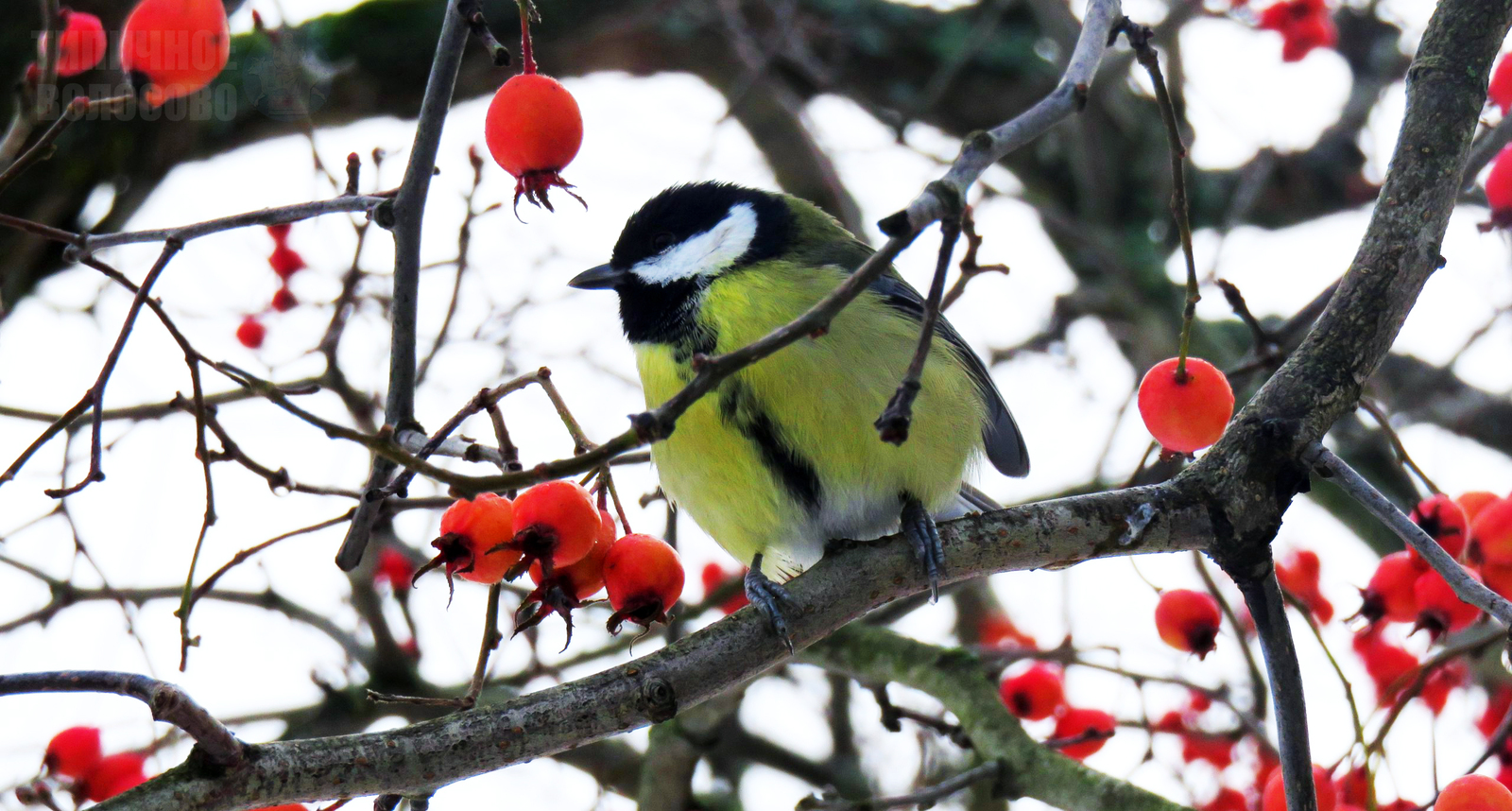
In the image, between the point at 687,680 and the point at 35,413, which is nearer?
the point at 687,680

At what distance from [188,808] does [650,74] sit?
4.07m

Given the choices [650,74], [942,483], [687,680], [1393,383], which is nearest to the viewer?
[687,680]

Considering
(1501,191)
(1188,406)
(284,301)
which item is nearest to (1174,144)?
(1188,406)

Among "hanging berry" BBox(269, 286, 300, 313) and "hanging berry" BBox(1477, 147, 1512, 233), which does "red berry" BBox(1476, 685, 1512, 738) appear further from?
"hanging berry" BBox(269, 286, 300, 313)

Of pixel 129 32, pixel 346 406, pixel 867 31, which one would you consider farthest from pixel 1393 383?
pixel 129 32

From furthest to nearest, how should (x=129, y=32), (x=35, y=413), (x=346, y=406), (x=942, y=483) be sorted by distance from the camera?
(x=346, y=406)
(x=942, y=483)
(x=35, y=413)
(x=129, y=32)

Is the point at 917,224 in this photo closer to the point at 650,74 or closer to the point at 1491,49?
the point at 1491,49

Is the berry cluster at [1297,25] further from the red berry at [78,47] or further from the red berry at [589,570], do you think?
the red berry at [78,47]

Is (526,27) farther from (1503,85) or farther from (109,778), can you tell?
(1503,85)

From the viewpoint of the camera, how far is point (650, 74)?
198 inches

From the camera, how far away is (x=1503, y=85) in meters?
2.41

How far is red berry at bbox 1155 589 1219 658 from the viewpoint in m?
2.44

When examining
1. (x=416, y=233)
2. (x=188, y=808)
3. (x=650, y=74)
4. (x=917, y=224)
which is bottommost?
(x=188, y=808)

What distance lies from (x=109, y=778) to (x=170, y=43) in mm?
1398
